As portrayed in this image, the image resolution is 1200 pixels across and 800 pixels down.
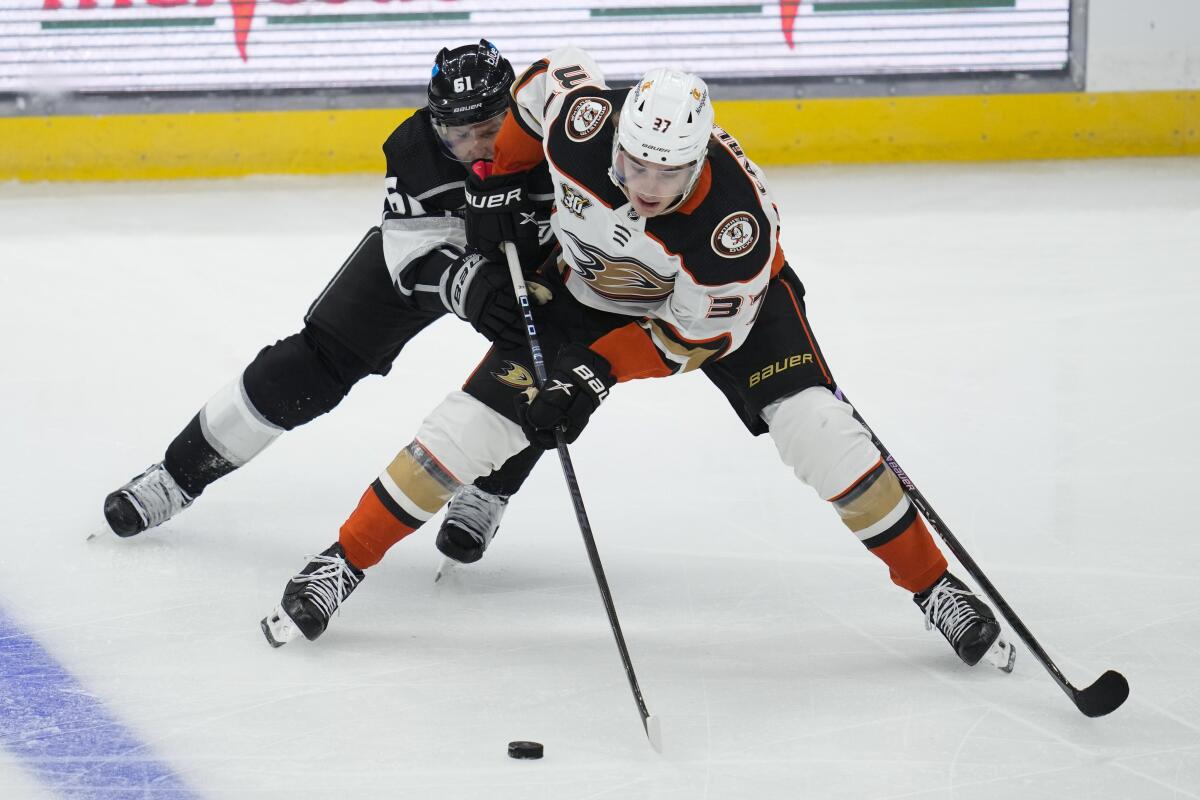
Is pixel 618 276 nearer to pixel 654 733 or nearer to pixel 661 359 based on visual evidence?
pixel 661 359

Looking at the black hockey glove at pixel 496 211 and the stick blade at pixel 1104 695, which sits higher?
the black hockey glove at pixel 496 211

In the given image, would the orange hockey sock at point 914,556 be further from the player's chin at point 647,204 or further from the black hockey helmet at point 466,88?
the black hockey helmet at point 466,88

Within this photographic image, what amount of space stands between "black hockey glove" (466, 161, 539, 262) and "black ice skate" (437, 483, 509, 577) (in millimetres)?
444

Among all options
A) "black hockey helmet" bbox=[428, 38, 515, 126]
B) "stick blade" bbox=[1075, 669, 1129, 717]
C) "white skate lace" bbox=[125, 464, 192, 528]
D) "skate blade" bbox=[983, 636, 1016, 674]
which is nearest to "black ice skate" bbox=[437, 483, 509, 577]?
"white skate lace" bbox=[125, 464, 192, 528]

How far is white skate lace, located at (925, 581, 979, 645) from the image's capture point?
87.7 inches

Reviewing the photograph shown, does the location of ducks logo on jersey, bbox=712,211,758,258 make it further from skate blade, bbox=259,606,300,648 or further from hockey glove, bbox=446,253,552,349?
skate blade, bbox=259,606,300,648

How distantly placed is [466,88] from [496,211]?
0.75 ft

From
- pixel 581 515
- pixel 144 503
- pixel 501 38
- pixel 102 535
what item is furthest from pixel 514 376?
pixel 501 38

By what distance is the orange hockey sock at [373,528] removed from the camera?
7.48 feet

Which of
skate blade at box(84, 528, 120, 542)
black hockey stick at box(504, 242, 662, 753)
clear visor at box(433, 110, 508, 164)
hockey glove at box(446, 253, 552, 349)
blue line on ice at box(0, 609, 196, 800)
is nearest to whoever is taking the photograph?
blue line on ice at box(0, 609, 196, 800)

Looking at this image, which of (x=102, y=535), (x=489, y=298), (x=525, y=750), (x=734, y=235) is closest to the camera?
(x=525, y=750)

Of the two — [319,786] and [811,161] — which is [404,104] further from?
[319,786]

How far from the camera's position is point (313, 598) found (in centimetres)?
228

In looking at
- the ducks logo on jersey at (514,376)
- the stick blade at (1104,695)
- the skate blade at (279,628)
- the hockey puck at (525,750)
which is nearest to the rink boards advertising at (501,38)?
the ducks logo on jersey at (514,376)
